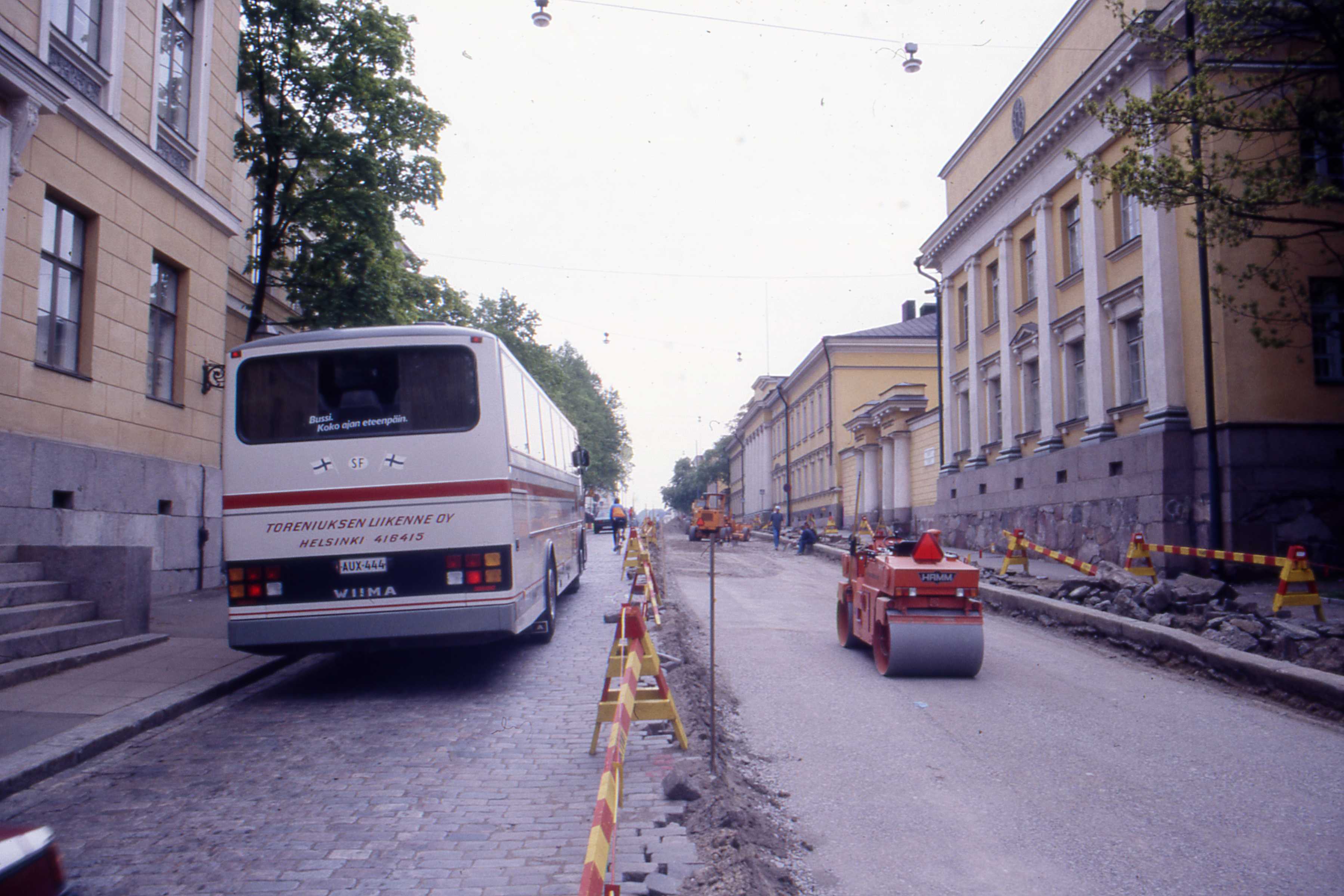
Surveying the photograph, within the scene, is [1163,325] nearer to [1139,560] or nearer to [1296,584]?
[1139,560]

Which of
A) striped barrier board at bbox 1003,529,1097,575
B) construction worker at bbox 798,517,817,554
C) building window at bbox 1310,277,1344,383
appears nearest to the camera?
striped barrier board at bbox 1003,529,1097,575

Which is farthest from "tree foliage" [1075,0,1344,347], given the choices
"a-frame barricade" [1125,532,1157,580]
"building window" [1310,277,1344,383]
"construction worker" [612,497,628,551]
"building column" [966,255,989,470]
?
"construction worker" [612,497,628,551]

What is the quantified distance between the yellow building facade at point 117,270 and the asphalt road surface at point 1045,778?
338 inches

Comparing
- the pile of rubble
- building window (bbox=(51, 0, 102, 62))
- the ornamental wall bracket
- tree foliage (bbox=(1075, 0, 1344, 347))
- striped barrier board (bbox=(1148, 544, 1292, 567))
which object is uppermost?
building window (bbox=(51, 0, 102, 62))

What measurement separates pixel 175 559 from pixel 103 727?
8.93 metres

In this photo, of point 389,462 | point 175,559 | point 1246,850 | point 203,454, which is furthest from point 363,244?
point 1246,850

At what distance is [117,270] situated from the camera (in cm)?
1359

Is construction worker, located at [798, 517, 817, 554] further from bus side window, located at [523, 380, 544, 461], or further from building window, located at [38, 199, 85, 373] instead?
building window, located at [38, 199, 85, 373]

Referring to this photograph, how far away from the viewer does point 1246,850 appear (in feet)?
15.5

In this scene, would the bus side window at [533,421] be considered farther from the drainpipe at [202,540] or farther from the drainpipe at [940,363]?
the drainpipe at [940,363]

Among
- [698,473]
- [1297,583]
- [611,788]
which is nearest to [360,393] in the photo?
[611,788]

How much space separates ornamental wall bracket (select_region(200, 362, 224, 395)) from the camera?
16.3 metres

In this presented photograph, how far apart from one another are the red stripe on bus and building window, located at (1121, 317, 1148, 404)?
52.9 ft

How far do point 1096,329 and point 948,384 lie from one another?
10.6 m
